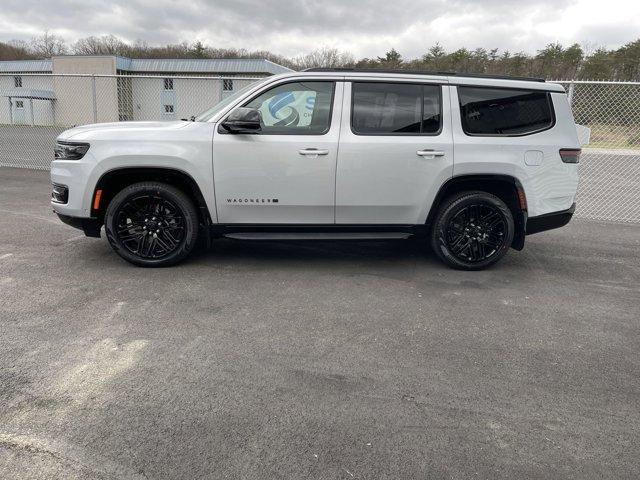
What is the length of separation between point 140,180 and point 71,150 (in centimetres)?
68

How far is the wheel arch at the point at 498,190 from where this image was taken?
5008mm

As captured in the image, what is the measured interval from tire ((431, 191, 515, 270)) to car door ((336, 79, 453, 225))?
30 cm

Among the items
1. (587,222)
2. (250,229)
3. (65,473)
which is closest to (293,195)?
(250,229)

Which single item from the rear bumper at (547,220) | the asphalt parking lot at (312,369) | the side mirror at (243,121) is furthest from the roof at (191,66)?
the asphalt parking lot at (312,369)

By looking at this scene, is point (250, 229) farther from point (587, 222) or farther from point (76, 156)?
point (587, 222)

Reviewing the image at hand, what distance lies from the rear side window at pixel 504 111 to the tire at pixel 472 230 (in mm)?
707

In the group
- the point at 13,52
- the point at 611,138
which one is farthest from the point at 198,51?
the point at 611,138

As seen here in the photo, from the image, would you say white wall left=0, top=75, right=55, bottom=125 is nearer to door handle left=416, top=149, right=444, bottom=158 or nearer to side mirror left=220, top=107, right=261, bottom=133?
side mirror left=220, top=107, right=261, bottom=133

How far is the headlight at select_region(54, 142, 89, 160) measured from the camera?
464 cm

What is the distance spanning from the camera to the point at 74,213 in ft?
15.5

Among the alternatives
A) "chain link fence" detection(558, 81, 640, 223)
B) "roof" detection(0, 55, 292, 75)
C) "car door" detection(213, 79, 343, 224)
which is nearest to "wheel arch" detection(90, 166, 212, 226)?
"car door" detection(213, 79, 343, 224)

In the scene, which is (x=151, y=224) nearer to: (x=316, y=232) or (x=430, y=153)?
(x=316, y=232)

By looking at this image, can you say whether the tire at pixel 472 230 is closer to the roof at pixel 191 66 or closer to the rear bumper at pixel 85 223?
the rear bumper at pixel 85 223

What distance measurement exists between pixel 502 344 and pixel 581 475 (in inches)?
53.6
